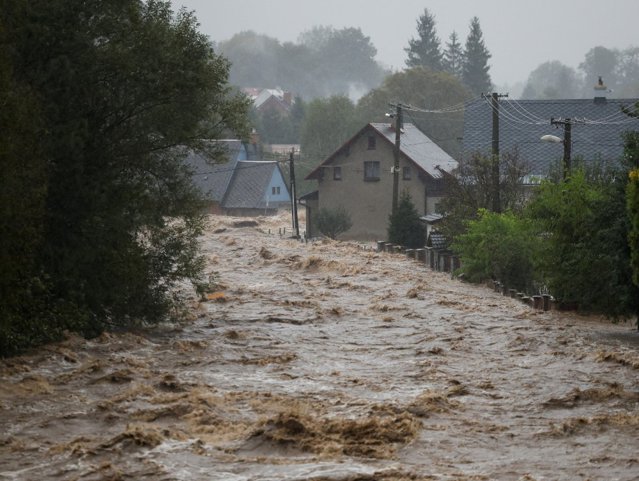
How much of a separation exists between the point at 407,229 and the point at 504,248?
17568 mm

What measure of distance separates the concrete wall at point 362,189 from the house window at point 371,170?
192mm

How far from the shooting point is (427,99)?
10662cm

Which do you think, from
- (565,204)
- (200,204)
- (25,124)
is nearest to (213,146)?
(200,204)

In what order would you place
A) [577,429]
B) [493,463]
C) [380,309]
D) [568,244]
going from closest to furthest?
[493,463] → [577,429] → [568,244] → [380,309]

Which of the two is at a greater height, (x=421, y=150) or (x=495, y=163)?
(x=421, y=150)

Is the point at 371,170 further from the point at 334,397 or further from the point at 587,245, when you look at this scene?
the point at 334,397

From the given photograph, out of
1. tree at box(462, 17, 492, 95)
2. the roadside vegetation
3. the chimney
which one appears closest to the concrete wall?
the chimney

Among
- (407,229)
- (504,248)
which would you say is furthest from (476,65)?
(504,248)

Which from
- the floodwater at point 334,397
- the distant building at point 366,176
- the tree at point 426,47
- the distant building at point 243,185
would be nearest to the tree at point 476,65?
the tree at point 426,47

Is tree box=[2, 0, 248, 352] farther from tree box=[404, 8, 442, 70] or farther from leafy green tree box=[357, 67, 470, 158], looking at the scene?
tree box=[404, 8, 442, 70]

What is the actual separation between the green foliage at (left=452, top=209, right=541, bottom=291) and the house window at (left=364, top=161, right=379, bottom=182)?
3072cm

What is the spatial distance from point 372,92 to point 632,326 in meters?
78.8

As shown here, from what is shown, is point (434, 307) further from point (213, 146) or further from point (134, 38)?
point (134, 38)

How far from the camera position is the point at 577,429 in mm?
19578
